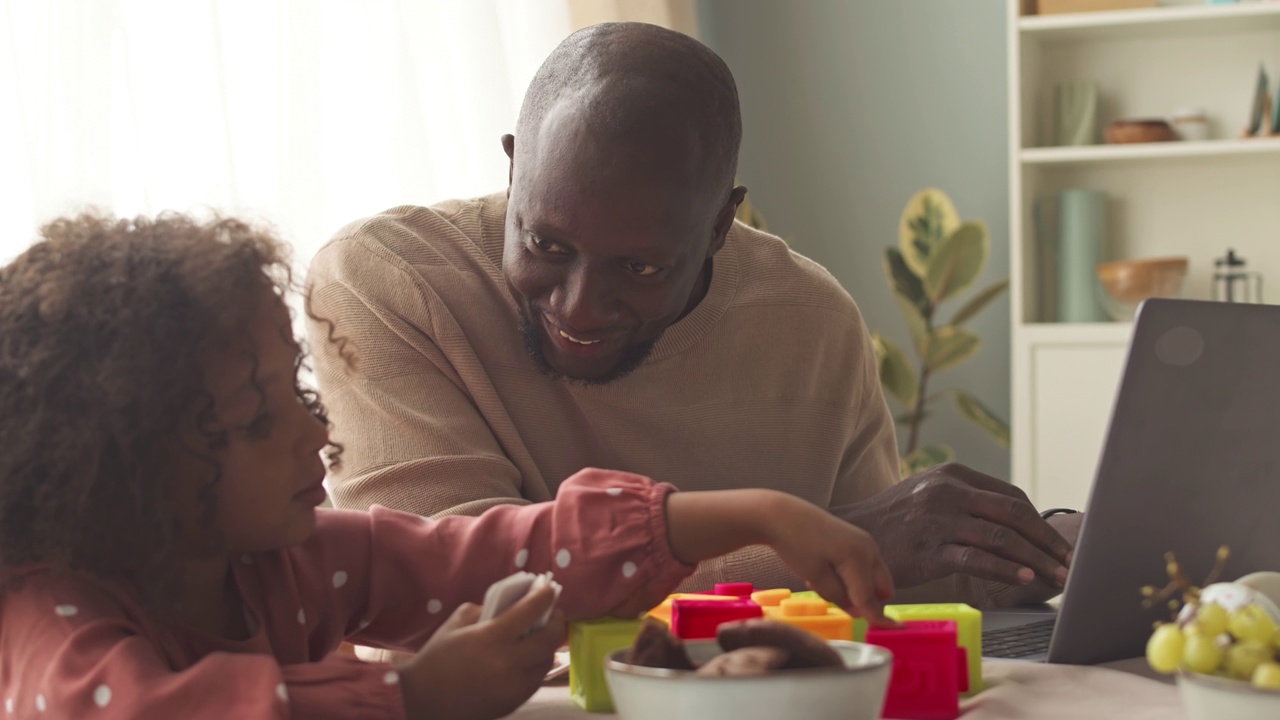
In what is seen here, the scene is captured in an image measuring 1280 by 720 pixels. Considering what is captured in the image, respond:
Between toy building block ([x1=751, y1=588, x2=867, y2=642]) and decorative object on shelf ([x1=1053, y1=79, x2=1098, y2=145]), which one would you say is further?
decorative object on shelf ([x1=1053, y1=79, x2=1098, y2=145])

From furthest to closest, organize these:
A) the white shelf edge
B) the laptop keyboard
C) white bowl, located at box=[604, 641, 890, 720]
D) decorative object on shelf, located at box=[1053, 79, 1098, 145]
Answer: decorative object on shelf, located at box=[1053, 79, 1098, 145]
the white shelf edge
the laptop keyboard
white bowl, located at box=[604, 641, 890, 720]

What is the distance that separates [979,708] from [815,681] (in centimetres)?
21

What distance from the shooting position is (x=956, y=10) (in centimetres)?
378

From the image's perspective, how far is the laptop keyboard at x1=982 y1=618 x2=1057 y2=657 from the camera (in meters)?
1.01

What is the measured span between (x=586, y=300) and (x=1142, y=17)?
2359 millimetres

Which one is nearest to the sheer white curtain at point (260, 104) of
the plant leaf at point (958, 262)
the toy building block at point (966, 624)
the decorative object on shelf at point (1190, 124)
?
the toy building block at point (966, 624)

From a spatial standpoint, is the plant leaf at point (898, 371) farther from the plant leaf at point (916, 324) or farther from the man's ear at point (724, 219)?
the man's ear at point (724, 219)

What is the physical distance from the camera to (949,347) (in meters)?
3.56

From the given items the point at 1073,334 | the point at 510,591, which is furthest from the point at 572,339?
the point at 1073,334

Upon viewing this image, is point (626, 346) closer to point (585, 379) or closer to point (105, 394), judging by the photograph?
point (585, 379)

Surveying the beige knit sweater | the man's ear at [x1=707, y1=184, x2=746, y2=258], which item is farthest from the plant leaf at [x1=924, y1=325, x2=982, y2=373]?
the man's ear at [x1=707, y1=184, x2=746, y2=258]

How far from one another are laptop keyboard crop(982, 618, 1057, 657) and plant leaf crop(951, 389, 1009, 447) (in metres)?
2.48

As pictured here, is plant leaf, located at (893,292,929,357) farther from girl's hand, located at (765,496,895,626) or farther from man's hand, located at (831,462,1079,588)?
girl's hand, located at (765,496,895,626)

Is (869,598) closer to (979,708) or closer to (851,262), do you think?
(979,708)
